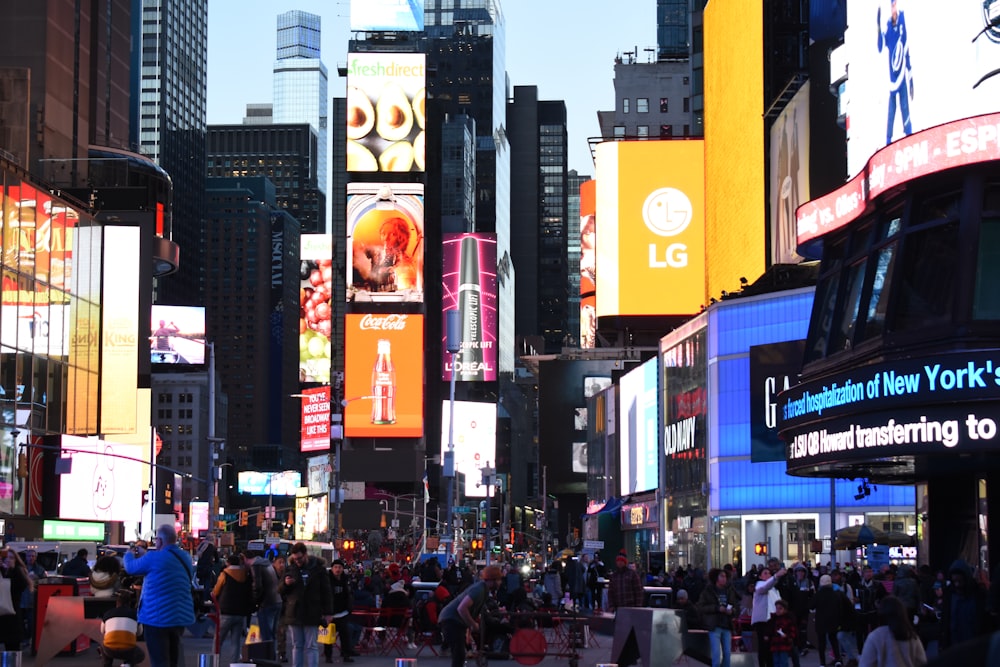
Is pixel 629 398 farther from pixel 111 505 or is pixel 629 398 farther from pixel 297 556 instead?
pixel 297 556

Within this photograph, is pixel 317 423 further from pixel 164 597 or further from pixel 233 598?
pixel 164 597

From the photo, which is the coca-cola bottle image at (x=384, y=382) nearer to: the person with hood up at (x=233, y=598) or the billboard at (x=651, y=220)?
the billboard at (x=651, y=220)

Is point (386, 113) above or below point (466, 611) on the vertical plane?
above

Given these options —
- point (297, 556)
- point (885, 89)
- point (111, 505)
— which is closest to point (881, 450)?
point (297, 556)

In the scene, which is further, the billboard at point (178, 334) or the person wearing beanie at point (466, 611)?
the billboard at point (178, 334)

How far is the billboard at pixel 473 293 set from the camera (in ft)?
576

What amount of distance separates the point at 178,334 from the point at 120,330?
66.9m

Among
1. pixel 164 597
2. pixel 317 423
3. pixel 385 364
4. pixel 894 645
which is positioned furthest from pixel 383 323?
pixel 894 645

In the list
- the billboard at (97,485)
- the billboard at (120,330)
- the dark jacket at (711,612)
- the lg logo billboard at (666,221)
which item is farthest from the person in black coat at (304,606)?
the lg logo billboard at (666,221)

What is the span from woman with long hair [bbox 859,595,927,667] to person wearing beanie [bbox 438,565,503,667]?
245 inches

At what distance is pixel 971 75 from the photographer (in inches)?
1104

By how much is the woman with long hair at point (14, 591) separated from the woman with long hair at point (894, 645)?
10997 millimetres

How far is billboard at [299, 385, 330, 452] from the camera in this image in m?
157

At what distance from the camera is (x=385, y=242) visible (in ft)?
511
